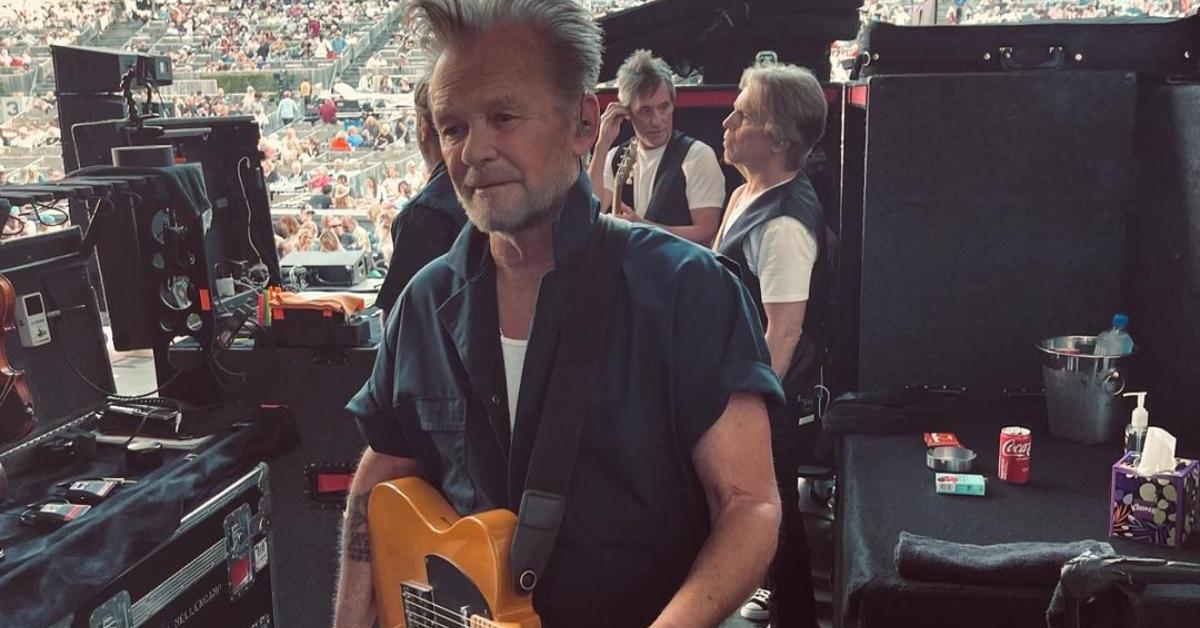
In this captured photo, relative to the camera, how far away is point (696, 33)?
5.20 meters

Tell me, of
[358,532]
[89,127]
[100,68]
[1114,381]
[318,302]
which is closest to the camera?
[358,532]

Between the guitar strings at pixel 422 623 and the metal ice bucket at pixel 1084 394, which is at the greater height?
the metal ice bucket at pixel 1084 394

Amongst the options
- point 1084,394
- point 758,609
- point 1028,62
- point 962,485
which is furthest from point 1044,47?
point 758,609

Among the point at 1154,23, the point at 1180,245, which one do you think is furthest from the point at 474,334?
the point at 1154,23

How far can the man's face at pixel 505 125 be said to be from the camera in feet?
4.68

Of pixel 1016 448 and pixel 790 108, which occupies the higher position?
pixel 790 108

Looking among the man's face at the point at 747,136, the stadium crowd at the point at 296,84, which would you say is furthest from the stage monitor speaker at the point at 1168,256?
the stadium crowd at the point at 296,84

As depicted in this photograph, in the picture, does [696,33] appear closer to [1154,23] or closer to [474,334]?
[1154,23]

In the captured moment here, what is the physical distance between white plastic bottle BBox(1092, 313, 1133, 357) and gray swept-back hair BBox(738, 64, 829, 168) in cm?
89

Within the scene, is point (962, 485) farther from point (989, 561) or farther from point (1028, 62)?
point (1028, 62)

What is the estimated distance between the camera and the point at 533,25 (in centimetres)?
144

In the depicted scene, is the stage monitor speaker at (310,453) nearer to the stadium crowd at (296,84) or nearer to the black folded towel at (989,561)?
the black folded towel at (989,561)

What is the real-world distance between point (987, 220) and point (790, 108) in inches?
23.9

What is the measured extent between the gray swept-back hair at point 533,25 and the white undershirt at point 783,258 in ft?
4.51
